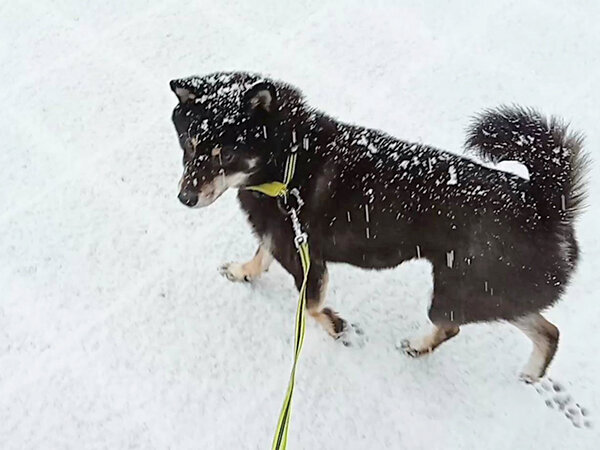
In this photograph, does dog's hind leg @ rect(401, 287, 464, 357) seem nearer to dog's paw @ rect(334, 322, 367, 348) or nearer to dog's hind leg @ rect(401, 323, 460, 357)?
dog's hind leg @ rect(401, 323, 460, 357)

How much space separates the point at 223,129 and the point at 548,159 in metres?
1.27

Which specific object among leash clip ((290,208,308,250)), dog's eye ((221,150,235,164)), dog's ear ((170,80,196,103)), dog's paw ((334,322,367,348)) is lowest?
dog's paw ((334,322,367,348))

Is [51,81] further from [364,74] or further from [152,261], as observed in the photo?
[364,74]

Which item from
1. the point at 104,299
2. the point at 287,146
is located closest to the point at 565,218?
the point at 287,146

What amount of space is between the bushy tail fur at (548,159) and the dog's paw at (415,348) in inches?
40.5

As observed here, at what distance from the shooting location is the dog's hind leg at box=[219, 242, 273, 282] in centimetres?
349

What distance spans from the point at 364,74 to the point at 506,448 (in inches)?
101

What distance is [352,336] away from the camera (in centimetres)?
351

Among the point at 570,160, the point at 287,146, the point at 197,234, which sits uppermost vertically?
the point at 570,160

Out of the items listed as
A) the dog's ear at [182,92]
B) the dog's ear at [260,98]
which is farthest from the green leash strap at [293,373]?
the dog's ear at [182,92]

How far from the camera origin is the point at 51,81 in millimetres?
4473

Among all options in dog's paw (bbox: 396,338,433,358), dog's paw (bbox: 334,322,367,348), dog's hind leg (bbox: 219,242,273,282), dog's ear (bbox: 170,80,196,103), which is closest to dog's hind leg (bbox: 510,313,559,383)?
dog's paw (bbox: 396,338,433,358)

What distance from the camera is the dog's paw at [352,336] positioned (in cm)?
348

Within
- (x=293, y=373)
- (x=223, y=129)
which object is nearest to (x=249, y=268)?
(x=293, y=373)
